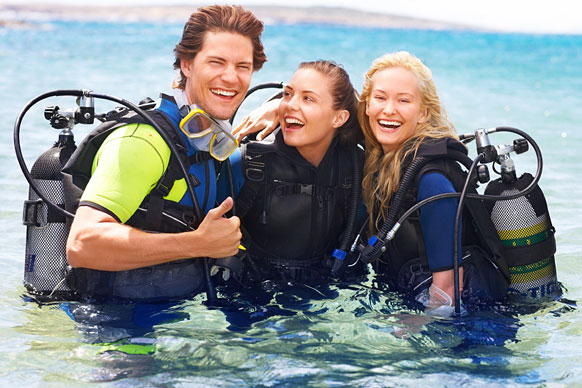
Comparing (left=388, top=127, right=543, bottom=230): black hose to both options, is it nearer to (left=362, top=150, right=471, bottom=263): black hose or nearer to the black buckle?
(left=362, top=150, right=471, bottom=263): black hose

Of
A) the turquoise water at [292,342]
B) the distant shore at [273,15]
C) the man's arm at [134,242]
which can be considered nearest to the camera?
the man's arm at [134,242]

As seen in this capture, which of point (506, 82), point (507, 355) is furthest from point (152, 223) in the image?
point (506, 82)

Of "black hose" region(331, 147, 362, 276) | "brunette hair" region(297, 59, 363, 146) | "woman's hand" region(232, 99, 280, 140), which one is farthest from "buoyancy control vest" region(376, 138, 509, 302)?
"woman's hand" region(232, 99, 280, 140)

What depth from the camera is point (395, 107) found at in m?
4.12

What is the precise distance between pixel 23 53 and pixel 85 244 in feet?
88.0

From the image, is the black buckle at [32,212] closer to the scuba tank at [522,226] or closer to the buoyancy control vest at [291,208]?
the buoyancy control vest at [291,208]

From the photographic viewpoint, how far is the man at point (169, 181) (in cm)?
326

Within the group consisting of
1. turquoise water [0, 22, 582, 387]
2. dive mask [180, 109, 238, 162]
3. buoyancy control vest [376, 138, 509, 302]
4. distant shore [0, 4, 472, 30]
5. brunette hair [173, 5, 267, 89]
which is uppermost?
distant shore [0, 4, 472, 30]

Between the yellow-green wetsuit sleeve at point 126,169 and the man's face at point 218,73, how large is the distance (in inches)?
15.8

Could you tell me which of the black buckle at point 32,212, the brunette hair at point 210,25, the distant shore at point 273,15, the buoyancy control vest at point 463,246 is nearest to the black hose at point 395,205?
the buoyancy control vest at point 463,246

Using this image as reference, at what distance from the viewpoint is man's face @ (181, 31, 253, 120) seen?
3.73 metres

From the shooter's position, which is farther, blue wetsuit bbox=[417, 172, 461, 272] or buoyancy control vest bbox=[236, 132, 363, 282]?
buoyancy control vest bbox=[236, 132, 363, 282]

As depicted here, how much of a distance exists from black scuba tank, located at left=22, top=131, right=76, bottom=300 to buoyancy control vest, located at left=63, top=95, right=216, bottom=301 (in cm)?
15

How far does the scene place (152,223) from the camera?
3527 mm
